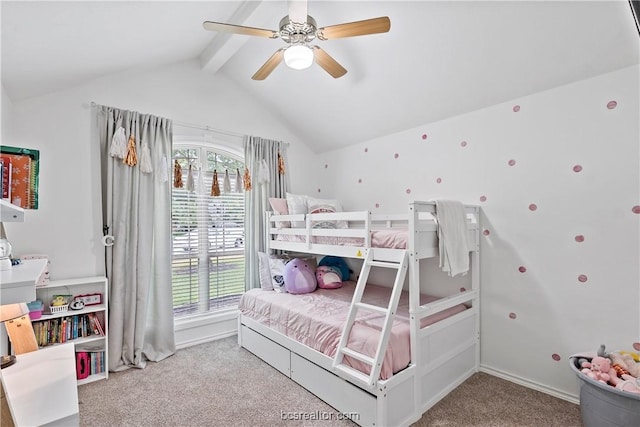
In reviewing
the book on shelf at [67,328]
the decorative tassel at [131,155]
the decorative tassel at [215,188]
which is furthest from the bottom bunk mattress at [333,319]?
the decorative tassel at [131,155]

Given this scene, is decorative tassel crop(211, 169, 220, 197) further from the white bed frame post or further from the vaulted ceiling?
the white bed frame post

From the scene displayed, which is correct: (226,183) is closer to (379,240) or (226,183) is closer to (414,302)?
(379,240)

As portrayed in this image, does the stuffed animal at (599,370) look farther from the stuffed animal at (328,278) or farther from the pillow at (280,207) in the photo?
the pillow at (280,207)

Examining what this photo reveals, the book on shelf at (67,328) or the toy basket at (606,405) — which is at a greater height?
the book on shelf at (67,328)

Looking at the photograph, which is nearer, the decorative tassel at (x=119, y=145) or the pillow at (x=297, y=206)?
the decorative tassel at (x=119, y=145)

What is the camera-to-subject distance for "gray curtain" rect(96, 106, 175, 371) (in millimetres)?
2807

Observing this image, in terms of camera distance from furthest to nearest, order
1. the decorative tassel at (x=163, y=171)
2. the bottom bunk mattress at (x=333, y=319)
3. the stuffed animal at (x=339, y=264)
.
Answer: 1. the stuffed animal at (x=339, y=264)
2. the decorative tassel at (x=163, y=171)
3. the bottom bunk mattress at (x=333, y=319)

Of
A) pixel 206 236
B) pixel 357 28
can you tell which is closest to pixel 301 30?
pixel 357 28

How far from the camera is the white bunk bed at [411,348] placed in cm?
195

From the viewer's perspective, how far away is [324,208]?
11.4 ft

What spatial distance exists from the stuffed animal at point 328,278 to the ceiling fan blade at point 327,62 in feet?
6.54

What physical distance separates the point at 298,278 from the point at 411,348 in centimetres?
137

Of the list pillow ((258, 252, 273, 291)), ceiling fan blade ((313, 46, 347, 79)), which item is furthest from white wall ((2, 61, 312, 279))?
ceiling fan blade ((313, 46, 347, 79))

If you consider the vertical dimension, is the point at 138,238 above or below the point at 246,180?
below
